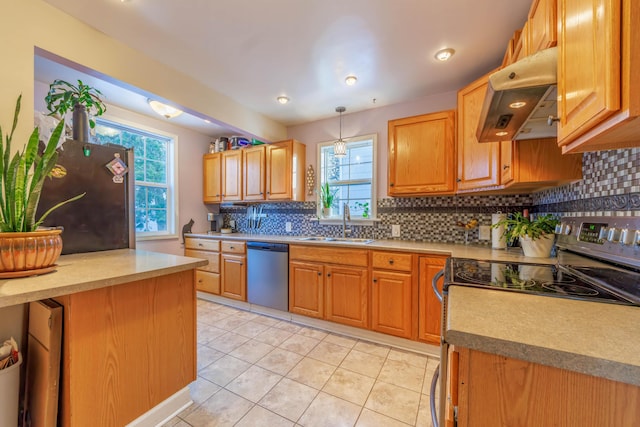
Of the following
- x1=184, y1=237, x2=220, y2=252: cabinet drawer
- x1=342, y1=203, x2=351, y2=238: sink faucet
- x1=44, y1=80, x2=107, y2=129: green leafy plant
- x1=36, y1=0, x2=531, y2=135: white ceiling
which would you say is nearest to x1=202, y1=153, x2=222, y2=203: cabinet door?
x1=184, y1=237, x2=220, y2=252: cabinet drawer

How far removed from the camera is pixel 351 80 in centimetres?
235

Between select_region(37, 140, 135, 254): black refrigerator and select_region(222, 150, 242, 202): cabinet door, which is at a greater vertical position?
select_region(222, 150, 242, 202): cabinet door

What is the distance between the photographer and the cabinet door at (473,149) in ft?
6.09

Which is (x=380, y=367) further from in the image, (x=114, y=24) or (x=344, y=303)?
(x=114, y=24)

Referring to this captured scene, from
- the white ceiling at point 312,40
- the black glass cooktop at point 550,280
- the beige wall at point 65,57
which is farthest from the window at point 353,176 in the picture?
the black glass cooktop at point 550,280

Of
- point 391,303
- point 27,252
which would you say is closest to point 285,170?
point 391,303

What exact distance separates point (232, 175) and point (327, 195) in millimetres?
1477

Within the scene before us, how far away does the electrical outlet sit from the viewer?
234cm

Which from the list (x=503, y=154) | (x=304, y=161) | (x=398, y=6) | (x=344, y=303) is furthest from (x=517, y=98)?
(x=304, y=161)

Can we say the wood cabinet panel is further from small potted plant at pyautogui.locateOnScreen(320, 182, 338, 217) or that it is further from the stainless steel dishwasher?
small potted plant at pyautogui.locateOnScreen(320, 182, 338, 217)

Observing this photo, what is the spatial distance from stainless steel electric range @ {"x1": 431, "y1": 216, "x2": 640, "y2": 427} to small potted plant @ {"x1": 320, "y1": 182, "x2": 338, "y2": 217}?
1822mm

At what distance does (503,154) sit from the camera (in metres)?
1.74

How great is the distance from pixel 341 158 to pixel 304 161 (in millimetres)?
512

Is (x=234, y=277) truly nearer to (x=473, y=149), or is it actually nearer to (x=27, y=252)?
(x=27, y=252)
